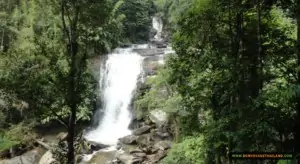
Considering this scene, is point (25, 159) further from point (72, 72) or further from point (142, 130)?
point (72, 72)

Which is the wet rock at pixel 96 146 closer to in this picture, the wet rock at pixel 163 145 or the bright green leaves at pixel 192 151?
the wet rock at pixel 163 145

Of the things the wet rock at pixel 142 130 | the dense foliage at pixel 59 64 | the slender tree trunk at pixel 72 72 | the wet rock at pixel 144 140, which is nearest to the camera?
the dense foliage at pixel 59 64

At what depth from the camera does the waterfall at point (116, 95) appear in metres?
18.7

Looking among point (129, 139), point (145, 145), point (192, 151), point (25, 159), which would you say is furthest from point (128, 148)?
point (192, 151)

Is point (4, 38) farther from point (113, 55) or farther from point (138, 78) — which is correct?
point (138, 78)

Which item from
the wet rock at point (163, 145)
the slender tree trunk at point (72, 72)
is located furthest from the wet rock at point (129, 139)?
the slender tree trunk at point (72, 72)

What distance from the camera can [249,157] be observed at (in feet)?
19.3

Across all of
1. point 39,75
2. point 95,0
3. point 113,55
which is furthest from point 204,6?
point 113,55

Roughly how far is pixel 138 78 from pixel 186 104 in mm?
12593

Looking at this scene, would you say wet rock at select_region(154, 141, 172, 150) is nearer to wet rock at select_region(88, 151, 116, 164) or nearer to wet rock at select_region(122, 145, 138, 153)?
wet rock at select_region(122, 145, 138, 153)

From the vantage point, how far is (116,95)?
816 inches

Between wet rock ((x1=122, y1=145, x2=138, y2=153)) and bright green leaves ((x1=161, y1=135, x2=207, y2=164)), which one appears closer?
bright green leaves ((x1=161, y1=135, x2=207, y2=164))

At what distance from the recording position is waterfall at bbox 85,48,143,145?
18656mm

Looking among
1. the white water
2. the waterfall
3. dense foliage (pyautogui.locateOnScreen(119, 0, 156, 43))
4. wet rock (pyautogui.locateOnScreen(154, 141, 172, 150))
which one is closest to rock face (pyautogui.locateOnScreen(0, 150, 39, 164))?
the waterfall
